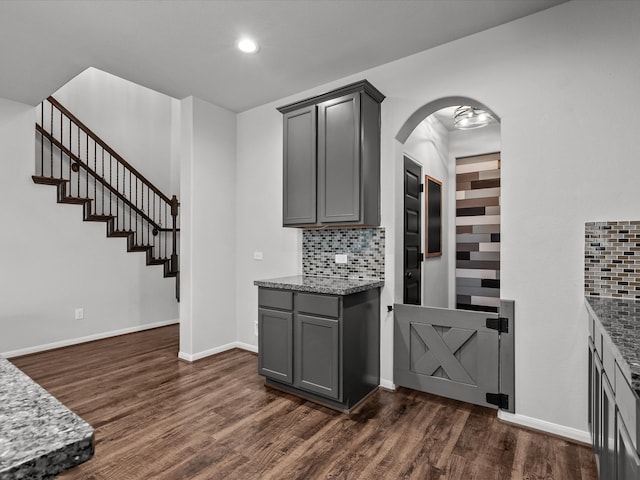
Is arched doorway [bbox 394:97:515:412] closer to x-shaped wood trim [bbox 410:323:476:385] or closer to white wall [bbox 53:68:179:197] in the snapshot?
x-shaped wood trim [bbox 410:323:476:385]

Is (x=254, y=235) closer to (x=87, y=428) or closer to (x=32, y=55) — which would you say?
(x=32, y=55)

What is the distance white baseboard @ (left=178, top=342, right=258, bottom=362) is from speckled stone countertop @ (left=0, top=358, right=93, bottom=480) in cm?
334

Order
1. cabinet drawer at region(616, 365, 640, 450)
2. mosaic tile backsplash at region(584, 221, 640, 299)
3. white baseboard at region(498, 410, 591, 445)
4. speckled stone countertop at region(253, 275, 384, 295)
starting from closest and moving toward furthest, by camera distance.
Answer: cabinet drawer at region(616, 365, 640, 450) → mosaic tile backsplash at region(584, 221, 640, 299) → white baseboard at region(498, 410, 591, 445) → speckled stone countertop at region(253, 275, 384, 295)

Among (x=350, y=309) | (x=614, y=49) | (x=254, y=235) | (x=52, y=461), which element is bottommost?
(x=350, y=309)

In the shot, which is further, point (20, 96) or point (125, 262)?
point (125, 262)

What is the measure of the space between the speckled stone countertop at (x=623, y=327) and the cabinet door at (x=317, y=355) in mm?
1578

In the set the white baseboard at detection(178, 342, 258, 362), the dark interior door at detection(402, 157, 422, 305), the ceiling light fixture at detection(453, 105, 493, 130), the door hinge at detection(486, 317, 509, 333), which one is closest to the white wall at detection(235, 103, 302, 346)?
the white baseboard at detection(178, 342, 258, 362)

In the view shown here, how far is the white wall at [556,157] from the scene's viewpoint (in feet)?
7.23

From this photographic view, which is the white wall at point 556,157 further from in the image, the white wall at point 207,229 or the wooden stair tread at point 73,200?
the wooden stair tread at point 73,200

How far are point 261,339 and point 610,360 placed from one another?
2.44 metres

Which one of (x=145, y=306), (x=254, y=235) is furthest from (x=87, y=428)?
(x=145, y=306)

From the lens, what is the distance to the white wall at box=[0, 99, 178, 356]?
3.89 m

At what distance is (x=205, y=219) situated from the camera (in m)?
3.99

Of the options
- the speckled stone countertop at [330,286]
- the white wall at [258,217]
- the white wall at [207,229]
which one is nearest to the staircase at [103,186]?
the white wall at [207,229]
